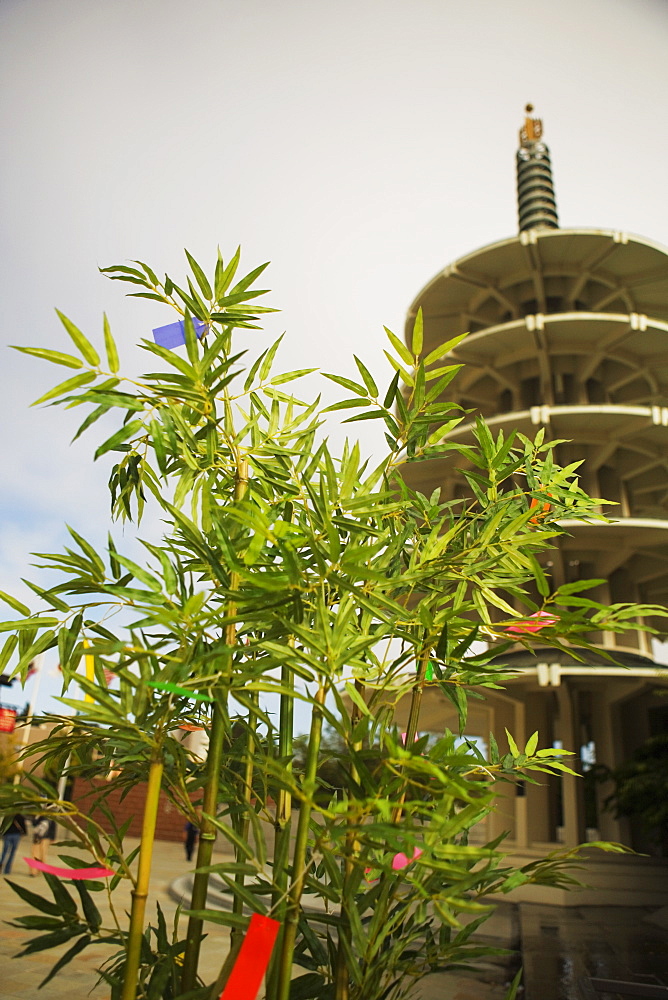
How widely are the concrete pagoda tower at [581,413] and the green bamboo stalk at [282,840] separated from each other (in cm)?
956

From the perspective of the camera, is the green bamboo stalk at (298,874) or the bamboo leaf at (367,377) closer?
the green bamboo stalk at (298,874)

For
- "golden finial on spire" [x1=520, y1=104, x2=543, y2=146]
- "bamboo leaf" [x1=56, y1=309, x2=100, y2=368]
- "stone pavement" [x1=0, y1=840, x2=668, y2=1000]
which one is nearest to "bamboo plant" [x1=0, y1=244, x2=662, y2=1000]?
"bamboo leaf" [x1=56, y1=309, x2=100, y2=368]

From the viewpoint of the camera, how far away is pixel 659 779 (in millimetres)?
8828

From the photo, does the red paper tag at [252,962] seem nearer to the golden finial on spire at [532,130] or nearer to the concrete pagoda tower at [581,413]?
the concrete pagoda tower at [581,413]

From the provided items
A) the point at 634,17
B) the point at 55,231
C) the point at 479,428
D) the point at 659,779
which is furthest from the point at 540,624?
the point at 659,779

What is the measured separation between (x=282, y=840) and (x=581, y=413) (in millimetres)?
11150

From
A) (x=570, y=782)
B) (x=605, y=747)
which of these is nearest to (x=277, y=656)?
(x=570, y=782)

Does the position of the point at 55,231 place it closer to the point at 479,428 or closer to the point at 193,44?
the point at 193,44

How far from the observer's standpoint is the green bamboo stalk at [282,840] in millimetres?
965

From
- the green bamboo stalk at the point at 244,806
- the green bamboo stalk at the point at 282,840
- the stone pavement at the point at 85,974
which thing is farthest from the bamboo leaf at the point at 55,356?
the stone pavement at the point at 85,974

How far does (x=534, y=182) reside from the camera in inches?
656

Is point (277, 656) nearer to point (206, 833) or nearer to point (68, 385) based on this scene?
point (206, 833)

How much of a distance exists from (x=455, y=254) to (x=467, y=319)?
1.42 meters

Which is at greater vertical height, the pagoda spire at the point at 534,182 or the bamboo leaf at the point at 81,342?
the pagoda spire at the point at 534,182
